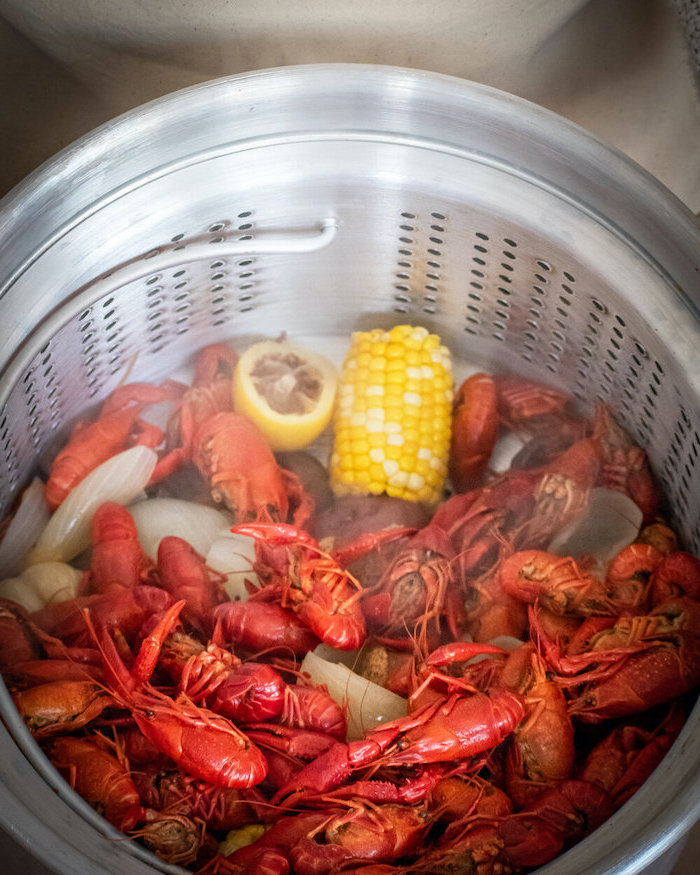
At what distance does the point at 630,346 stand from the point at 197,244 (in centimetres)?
64

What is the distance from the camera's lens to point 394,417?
1.36 metres

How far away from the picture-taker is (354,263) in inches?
55.7

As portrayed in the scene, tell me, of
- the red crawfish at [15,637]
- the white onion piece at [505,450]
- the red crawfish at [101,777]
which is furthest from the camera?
the white onion piece at [505,450]

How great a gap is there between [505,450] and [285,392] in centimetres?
40

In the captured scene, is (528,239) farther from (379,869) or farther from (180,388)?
(379,869)

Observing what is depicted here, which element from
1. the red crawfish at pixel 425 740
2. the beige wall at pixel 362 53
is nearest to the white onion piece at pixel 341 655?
the red crawfish at pixel 425 740

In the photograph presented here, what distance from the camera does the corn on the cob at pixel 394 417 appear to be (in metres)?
1.35

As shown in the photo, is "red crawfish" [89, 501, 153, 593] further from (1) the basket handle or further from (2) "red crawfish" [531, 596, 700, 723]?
(2) "red crawfish" [531, 596, 700, 723]

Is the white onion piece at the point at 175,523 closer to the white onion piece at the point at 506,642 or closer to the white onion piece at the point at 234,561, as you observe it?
the white onion piece at the point at 234,561

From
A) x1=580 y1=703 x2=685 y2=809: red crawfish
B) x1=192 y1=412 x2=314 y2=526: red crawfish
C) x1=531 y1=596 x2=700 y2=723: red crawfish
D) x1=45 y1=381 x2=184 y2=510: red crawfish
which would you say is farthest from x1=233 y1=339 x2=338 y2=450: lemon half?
x1=580 y1=703 x2=685 y2=809: red crawfish

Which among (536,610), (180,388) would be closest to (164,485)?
(180,388)

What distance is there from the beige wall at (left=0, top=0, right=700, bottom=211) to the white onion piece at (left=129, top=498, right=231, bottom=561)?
73 cm

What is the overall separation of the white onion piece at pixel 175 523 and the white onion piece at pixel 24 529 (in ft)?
0.45

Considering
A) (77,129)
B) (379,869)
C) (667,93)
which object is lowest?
(379,869)
